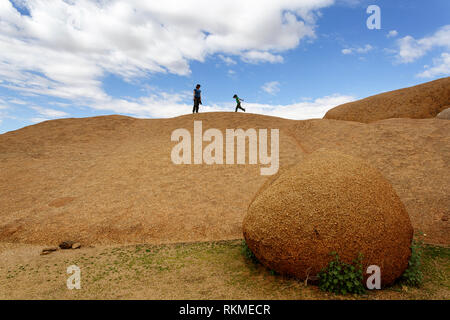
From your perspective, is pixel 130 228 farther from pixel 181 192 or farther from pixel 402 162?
pixel 402 162

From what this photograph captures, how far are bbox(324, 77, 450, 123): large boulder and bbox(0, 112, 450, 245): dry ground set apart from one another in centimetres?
601

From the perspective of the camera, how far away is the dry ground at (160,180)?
30.3 ft

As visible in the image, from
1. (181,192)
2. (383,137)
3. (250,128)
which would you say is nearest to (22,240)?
(181,192)

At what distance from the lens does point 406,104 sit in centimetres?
2184

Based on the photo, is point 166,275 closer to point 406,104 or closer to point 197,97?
point 197,97

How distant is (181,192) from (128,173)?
346 centimetres

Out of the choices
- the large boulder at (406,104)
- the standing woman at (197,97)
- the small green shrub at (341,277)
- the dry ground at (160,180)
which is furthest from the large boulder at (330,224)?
the large boulder at (406,104)

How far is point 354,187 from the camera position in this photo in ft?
18.0
